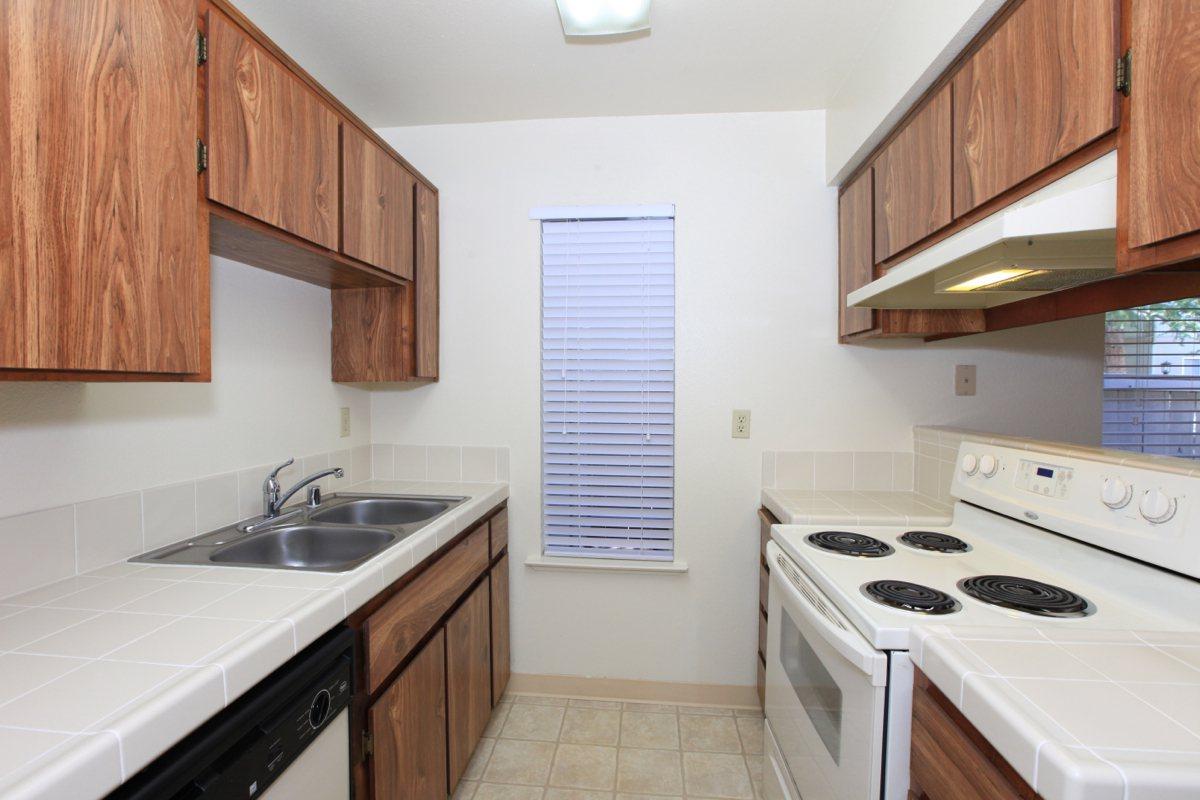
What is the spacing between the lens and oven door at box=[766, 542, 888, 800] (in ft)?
3.07

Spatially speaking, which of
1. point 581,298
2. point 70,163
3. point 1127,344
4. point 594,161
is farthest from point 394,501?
point 1127,344

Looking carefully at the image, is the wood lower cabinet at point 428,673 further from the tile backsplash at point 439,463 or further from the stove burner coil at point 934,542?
the stove burner coil at point 934,542

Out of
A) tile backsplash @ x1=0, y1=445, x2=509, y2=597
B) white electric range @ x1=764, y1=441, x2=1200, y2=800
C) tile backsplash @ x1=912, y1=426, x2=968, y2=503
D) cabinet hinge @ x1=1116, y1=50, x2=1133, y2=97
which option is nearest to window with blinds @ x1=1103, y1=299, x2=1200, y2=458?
tile backsplash @ x1=912, y1=426, x2=968, y2=503

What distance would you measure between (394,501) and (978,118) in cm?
211

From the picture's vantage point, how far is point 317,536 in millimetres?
1569

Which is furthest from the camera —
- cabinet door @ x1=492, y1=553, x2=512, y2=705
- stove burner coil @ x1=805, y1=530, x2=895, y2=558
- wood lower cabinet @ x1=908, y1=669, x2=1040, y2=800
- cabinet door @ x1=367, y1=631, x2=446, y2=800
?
cabinet door @ x1=492, y1=553, x2=512, y2=705

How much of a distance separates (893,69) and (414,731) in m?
2.31

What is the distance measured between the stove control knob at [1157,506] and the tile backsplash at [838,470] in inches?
42.1

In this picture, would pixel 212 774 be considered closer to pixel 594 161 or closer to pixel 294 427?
pixel 294 427

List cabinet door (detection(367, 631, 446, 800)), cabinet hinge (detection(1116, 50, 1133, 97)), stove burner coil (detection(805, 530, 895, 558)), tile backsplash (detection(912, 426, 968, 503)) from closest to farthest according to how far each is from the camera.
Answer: cabinet hinge (detection(1116, 50, 1133, 97)) → cabinet door (detection(367, 631, 446, 800)) → stove burner coil (detection(805, 530, 895, 558)) → tile backsplash (detection(912, 426, 968, 503))

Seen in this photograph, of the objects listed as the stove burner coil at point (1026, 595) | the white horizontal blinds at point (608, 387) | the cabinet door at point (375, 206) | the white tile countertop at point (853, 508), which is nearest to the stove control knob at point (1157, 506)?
the stove burner coil at point (1026, 595)

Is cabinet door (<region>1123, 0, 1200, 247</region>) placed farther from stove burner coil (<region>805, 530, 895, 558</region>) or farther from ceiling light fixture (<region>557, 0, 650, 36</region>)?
ceiling light fixture (<region>557, 0, 650, 36</region>)

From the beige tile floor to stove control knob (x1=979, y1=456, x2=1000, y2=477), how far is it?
4.14 ft

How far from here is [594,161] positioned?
2123 millimetres
